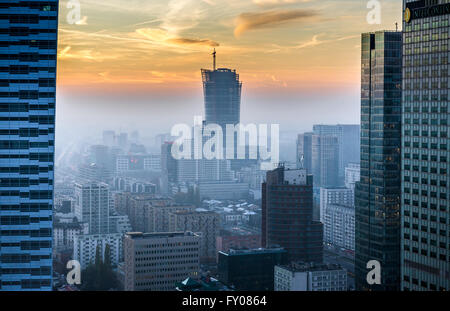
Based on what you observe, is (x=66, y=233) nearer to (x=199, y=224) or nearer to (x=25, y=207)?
(x=199, y=224)

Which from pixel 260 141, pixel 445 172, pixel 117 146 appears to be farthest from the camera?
pixel 117 146

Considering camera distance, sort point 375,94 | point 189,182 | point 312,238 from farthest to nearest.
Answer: point 189,182, point 312,238, point 375,94

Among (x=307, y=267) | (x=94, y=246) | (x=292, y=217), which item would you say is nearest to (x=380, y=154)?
Result: (x=307, y=267)

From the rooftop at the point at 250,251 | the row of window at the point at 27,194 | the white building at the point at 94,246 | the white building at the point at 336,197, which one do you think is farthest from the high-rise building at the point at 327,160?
the row of window at the point at 27,194

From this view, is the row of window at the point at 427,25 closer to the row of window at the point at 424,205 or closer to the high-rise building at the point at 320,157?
the row of window at the point at 424,205

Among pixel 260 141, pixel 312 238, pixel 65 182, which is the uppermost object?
pixel 260 141
